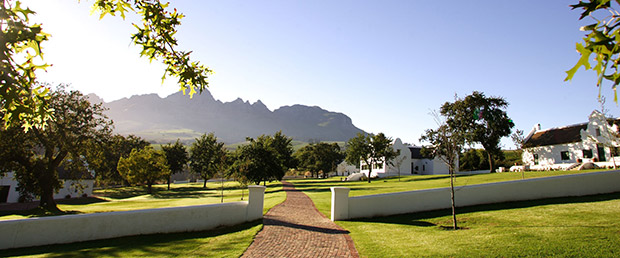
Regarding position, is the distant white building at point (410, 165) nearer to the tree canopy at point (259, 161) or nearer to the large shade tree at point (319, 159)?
the large shade tree at point (319, 159)

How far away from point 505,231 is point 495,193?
7.88 m

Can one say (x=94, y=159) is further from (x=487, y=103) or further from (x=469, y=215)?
(x=487, y=103)

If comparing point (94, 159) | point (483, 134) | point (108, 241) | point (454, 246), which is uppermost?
point (483, 134)

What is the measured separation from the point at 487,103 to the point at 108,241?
47958mm

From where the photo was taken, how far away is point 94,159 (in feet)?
86.4

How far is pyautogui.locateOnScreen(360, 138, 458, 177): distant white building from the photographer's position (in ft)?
196

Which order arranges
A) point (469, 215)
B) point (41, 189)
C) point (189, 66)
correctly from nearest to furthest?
1. point (189, 66)
2. point (469, 215)
3. point (41, 189)

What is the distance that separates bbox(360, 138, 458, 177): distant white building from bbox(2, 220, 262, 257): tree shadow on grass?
51.3 metres

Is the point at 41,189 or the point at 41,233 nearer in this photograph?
the point at 41,233

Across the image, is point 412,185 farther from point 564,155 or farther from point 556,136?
point 556,136

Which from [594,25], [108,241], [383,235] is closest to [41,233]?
[108,241]

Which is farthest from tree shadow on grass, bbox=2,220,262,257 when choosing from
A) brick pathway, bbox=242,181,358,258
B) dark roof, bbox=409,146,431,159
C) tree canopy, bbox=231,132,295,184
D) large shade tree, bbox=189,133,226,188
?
dark roof, bbox=409,146,431,159

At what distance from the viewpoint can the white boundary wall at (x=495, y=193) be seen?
15875 mm

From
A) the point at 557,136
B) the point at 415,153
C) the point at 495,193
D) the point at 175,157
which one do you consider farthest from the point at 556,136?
the point at 175,157
